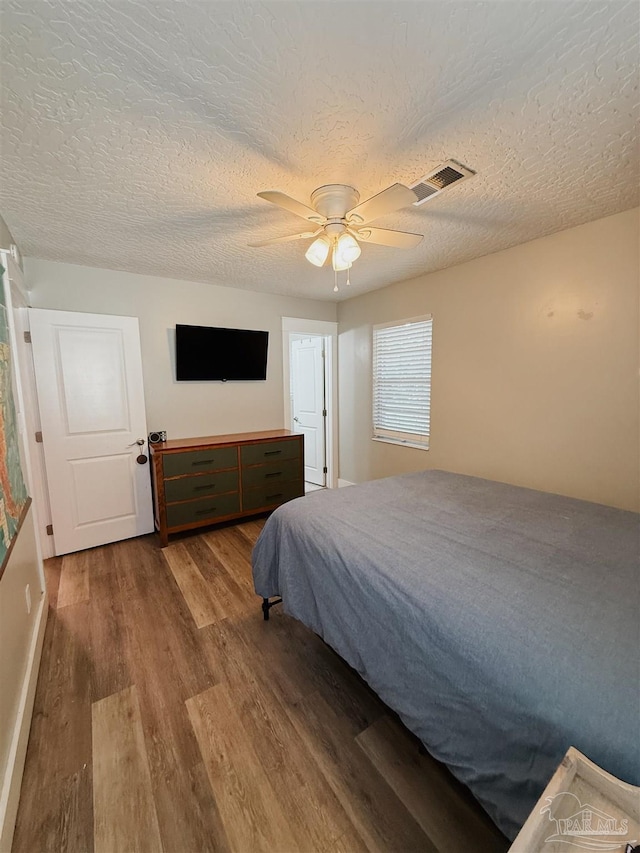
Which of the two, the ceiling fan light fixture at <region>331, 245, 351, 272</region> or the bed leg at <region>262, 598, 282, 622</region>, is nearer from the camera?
the ceiling fan light fixture at <region>331, 245, 351, 272</region>

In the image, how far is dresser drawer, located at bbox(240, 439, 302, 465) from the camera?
11.2 feet

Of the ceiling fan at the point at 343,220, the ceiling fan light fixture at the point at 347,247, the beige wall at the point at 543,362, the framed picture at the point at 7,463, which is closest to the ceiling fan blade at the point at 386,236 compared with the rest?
the ceiling fan at the point at 343,220

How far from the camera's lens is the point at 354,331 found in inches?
165

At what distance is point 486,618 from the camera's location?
106 centimetres

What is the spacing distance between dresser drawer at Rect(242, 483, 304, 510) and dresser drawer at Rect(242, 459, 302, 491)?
51 mm

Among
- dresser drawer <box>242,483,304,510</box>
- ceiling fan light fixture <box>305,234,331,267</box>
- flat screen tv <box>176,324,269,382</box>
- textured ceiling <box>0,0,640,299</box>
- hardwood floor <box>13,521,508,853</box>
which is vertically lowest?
hardwood floor <box>13,521,508,853</box>

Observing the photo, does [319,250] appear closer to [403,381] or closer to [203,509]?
[403,381]

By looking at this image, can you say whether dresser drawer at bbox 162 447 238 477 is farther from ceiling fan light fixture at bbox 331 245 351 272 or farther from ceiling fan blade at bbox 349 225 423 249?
ceiling fan blade at bbox 349 225 423 249

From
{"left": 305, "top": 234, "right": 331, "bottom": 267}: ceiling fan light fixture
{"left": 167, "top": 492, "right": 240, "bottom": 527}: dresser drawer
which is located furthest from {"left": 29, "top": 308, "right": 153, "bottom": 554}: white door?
{"left": 305, "top": 234, "right": 331, "bottom": 267}: ceiling fan light fixture

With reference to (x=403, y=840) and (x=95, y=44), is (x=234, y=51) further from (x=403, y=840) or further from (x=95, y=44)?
(x=403, y=840)

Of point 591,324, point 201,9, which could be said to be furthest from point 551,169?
point 201,9

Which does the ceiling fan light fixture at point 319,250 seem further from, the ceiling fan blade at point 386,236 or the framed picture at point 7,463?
the framed picture at point 7,463

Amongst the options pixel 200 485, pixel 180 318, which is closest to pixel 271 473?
pixel 200 485

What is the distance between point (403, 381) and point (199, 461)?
226cm
